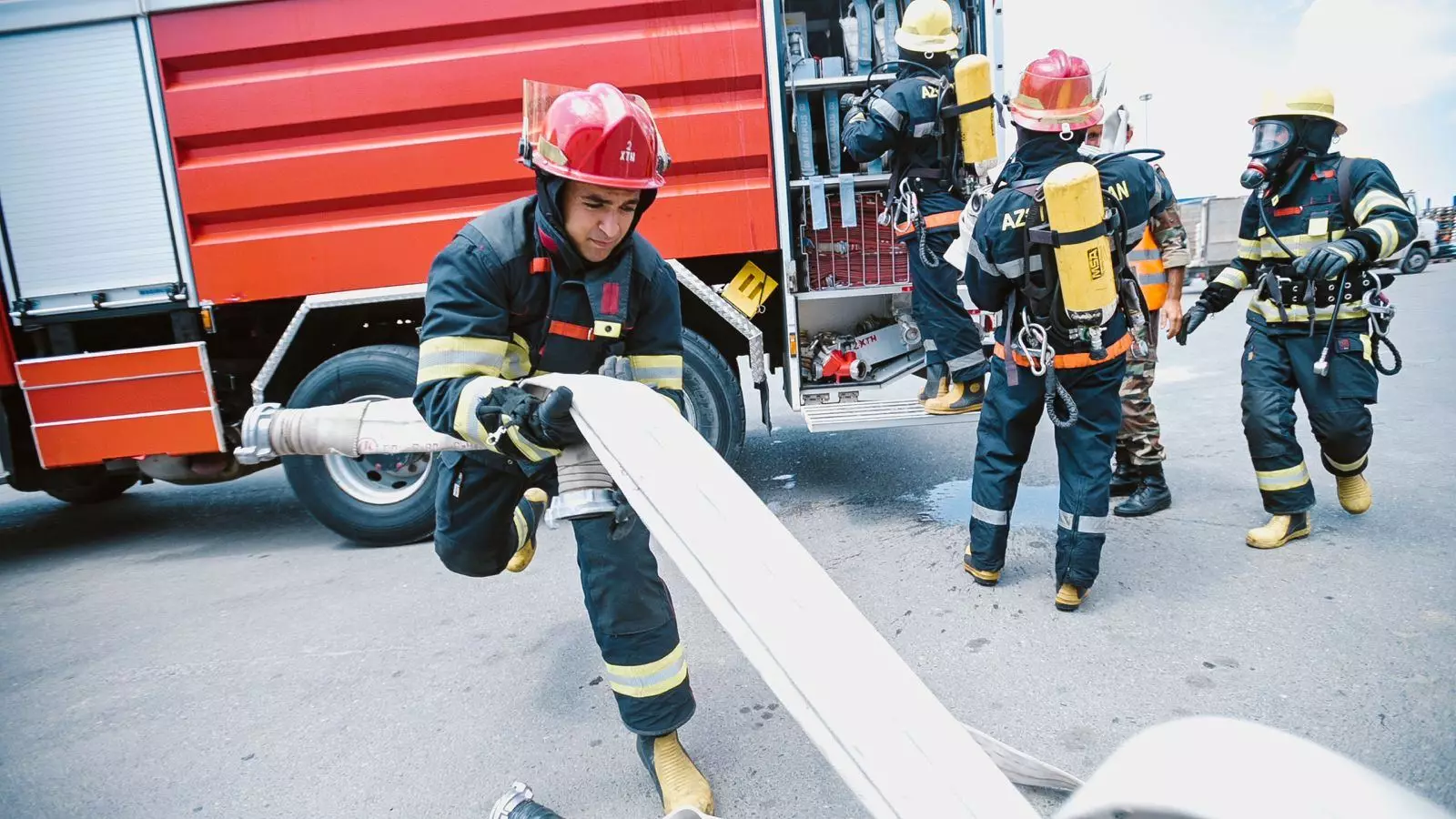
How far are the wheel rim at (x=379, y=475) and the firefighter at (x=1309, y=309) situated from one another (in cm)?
392

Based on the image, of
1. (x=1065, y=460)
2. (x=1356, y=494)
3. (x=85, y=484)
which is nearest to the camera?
(x=1065, y=460)

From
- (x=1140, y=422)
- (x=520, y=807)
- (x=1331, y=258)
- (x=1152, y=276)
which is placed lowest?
(x=520, y=807)

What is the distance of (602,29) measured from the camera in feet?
13.0

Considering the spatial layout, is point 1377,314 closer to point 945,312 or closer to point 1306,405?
point 1306,405

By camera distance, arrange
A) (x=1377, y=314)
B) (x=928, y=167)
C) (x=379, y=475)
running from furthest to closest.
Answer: (x=379, y=475)
(x=928, y=167)
(x=1377, y=314)

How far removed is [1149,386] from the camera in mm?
3881

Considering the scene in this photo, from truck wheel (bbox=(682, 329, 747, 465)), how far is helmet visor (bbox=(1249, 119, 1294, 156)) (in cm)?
256

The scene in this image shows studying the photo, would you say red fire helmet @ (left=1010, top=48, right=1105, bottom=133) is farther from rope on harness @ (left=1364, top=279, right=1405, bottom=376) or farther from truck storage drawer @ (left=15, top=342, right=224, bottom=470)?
truck storage drawer @ (left=15, top=342, right=224, bottom=470)

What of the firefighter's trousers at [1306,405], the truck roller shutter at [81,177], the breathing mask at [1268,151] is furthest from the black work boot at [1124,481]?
the truck roller shutter at [81,177]

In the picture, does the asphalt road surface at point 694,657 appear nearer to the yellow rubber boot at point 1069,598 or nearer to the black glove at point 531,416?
the yellow rubber boot at point 1069,598

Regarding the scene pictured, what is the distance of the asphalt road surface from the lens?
2.23 m

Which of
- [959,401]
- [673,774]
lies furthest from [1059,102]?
[673,774]

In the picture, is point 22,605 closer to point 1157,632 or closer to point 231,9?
point 231,9

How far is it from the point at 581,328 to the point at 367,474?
103 inches
